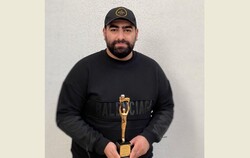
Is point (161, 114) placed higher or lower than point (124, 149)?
higher

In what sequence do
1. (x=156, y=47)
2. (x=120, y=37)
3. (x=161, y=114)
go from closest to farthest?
(x=120, y=37), (x=161, y=114), (x=156, y=47)

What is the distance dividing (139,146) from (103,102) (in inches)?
11.9

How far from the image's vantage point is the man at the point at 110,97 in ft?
4.80

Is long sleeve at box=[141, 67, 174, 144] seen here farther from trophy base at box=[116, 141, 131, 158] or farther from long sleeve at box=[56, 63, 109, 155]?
long sleeve at box=[56, 63, 109, 155]

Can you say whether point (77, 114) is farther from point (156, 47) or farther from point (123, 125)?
point (156, 47)

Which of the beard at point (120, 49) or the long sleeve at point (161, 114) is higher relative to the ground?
the beard at point (120, 49)

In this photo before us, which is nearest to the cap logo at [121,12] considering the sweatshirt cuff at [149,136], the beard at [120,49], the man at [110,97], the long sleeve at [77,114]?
the man at [110,97]

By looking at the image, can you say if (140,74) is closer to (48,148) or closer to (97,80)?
(97,80)

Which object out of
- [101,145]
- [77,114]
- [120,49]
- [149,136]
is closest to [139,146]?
[149,136]

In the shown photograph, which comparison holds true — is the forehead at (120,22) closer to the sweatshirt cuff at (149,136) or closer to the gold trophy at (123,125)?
the gold trophy at (123,125)

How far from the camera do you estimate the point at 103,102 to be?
58.0 inches

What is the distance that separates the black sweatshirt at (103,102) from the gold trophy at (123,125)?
0.06 m

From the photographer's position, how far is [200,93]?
6.48 feet

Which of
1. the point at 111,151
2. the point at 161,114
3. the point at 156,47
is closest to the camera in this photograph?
the point at 111,151
